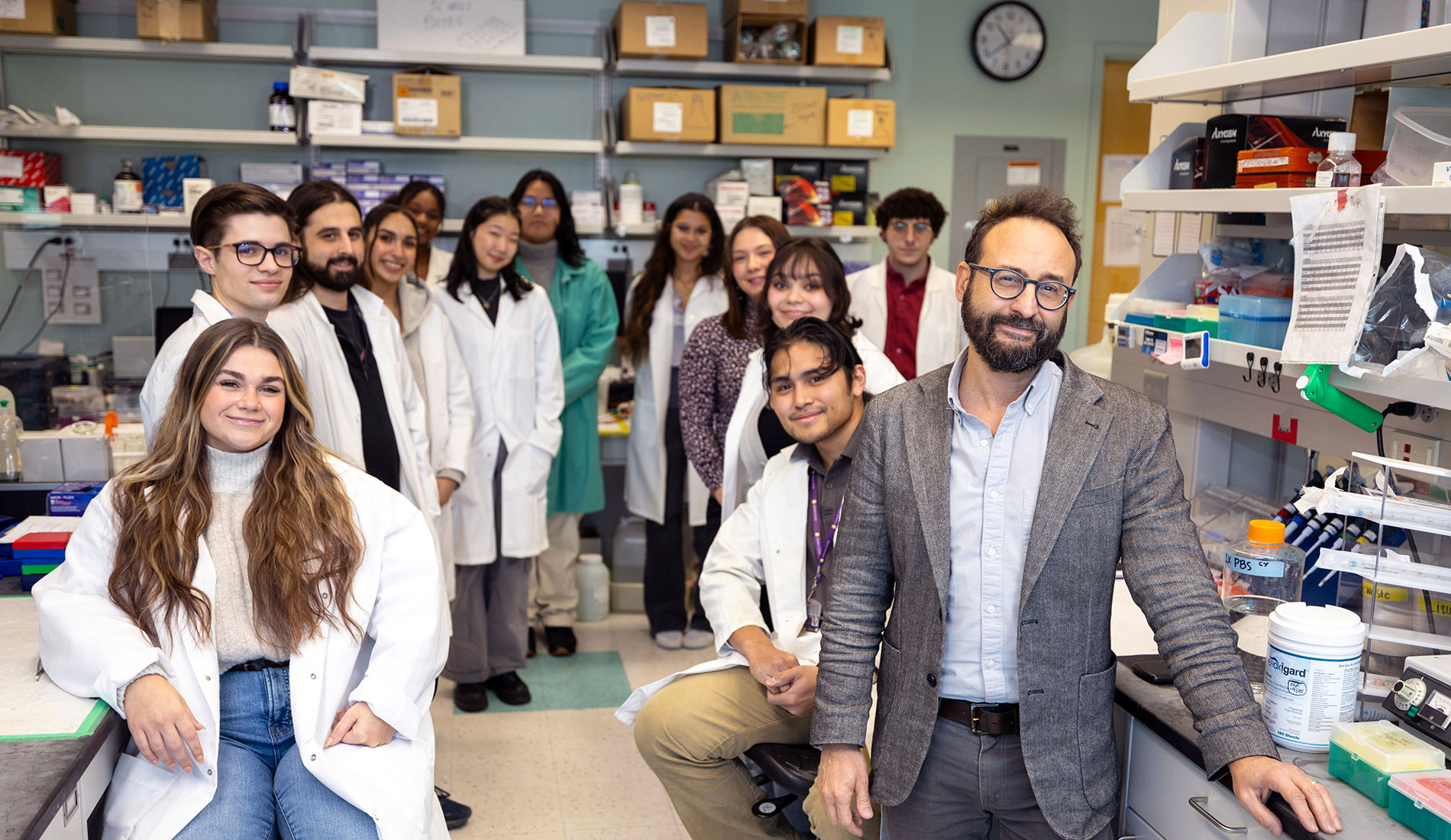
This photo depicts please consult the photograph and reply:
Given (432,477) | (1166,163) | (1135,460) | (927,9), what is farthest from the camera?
(927,9)

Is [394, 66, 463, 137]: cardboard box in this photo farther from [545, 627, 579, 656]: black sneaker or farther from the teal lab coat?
[545, 627, 579, 656]: black sneaker

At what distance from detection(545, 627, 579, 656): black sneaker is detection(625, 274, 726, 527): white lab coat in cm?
49

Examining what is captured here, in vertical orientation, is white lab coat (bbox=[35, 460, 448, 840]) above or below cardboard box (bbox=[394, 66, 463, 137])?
below

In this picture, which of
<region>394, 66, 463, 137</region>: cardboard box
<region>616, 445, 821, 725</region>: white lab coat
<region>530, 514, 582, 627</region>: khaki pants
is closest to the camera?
<region>616, 445, 821, 725</region>: white lab coat

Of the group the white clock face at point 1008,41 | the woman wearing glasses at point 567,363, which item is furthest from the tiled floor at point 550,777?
the white clock face at point 1008,41

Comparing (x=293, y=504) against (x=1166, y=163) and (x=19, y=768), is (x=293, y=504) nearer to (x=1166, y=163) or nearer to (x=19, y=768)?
(x=19, y=768)

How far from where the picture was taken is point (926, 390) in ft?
5.19

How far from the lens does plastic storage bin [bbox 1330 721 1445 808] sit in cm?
129

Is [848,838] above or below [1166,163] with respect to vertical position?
below

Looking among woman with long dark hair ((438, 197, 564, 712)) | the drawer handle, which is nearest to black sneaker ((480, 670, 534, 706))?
woman with long dark hair ((438, 197, 564, 712))

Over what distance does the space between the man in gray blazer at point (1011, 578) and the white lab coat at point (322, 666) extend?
71 cm

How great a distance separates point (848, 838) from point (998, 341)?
0.93m

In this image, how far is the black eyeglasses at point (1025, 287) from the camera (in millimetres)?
1429

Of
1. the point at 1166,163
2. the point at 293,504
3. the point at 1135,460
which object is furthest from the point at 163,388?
the point at 1166,163
